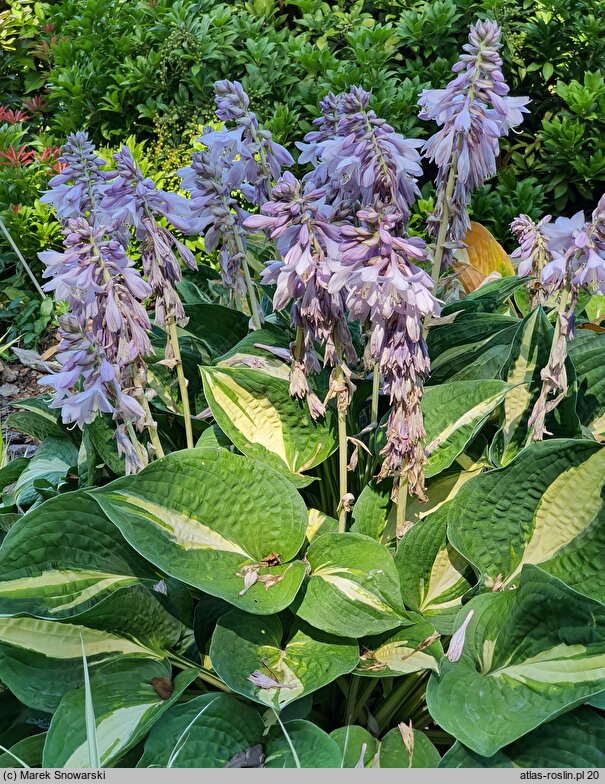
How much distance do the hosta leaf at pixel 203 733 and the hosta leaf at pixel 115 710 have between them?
0.04 meters

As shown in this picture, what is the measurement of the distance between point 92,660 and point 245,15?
422 cm

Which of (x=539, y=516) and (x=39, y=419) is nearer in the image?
(x=539, y=516)

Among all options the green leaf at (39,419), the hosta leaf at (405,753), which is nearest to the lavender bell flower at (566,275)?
the hosta leaf at (405,753)

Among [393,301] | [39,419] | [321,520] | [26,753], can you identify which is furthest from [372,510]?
[39,419]

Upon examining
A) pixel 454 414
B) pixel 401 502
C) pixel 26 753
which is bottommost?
pixel 26 753

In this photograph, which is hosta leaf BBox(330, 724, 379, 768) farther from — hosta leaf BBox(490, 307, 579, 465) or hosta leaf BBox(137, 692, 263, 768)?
hosta leaf BBox(490, 307, 579, 465)

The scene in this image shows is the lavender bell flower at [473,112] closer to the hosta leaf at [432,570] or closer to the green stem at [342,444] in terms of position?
the green stem at [342,444]

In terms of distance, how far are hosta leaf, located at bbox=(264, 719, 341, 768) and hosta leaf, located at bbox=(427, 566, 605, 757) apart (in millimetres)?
223

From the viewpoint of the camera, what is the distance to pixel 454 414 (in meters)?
2.06

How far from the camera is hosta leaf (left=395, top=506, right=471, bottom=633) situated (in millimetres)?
1959

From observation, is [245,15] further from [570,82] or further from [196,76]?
[570,82]

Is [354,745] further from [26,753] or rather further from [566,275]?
[566,275]

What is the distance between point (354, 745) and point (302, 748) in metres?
0.14

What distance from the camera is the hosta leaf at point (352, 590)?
1767 mm
